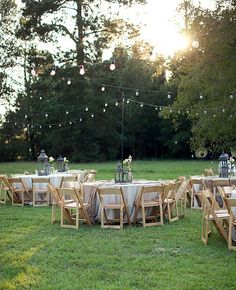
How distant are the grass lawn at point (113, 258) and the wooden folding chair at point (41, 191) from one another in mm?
3091

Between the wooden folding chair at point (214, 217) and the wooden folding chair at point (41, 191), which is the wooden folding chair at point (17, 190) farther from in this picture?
the wooden folding chair at point (214, 217)

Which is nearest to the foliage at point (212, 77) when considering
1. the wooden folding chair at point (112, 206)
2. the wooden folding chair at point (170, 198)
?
the wooden folding chair at point (170, 198)

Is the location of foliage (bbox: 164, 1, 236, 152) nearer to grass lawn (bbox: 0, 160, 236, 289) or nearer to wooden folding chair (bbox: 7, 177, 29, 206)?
wooden folding chair (bbox: 7, 177, 29, 206)

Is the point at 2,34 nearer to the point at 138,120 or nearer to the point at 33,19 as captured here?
the point at 33,19

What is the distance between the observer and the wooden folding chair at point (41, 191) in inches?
490

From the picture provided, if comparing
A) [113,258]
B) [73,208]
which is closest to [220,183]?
[73,208]

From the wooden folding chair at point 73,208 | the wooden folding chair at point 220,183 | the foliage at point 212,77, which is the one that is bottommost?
the wooden folding chair at point 73,208

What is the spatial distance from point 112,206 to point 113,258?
2499mm

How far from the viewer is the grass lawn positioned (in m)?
5.47

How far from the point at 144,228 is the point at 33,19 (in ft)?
79.1

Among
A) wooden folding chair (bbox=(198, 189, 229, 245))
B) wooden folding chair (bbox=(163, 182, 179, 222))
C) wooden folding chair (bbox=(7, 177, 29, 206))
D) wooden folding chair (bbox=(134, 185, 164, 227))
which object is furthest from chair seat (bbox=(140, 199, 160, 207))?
wooden folding chair (bbox=(7, 177, 29, 206))

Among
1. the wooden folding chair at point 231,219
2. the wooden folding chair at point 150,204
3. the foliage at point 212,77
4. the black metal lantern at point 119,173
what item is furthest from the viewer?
the foliage at point 212,77

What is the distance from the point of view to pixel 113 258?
6.57 meters

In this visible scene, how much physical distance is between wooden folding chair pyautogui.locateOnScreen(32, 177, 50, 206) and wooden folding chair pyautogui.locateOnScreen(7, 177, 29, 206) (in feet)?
0.99
